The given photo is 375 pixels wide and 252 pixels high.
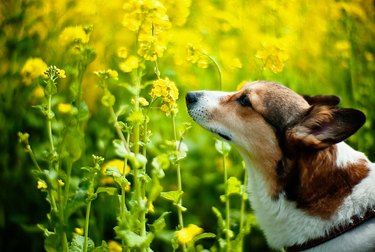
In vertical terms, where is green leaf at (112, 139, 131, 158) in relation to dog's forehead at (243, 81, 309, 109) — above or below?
above

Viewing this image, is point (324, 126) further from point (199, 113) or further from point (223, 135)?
point (199, 113)

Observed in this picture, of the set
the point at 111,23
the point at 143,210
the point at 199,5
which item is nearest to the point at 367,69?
the point at 199,5

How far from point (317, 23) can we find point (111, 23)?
2.34 metres

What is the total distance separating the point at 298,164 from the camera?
3.08 m

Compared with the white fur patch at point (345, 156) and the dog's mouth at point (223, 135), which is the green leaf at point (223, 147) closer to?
the dog's mouth at point (223, 135)

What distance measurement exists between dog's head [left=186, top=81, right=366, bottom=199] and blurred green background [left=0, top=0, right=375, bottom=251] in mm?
198

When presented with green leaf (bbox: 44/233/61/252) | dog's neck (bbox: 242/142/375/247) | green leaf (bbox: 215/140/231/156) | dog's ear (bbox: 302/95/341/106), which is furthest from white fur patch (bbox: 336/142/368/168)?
green leaf (bbox: 44/233/61/252)

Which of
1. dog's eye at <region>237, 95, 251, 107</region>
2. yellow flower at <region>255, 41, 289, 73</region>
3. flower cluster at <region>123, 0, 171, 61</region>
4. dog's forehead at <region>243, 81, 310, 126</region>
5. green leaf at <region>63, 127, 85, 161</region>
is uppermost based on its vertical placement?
flower cluster at <region>123, 0, 171, 61</region>

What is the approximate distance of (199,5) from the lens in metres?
6.29

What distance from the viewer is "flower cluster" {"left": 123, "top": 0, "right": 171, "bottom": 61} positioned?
271cm

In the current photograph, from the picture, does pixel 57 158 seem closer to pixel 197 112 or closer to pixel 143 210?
pixel 143 210

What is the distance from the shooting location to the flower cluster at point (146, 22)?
8.88 ft

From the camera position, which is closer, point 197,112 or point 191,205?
point 197,112

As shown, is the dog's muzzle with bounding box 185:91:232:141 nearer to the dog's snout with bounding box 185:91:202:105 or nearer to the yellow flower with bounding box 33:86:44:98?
the dog's snout with bounding box 185:91:202:105
